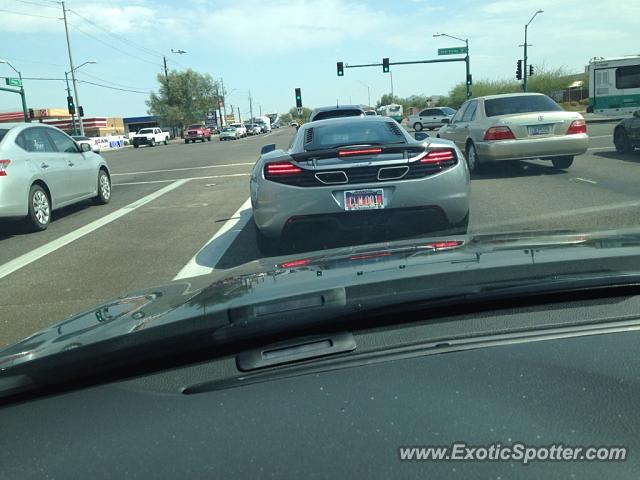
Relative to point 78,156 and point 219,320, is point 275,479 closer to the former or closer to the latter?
point 219,320

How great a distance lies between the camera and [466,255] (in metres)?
2.96

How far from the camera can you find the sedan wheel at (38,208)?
31.5ft

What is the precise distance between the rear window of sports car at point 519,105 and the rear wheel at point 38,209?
885 cm

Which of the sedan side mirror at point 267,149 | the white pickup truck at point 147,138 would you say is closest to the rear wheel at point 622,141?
the sedan side mirror at point 267,149

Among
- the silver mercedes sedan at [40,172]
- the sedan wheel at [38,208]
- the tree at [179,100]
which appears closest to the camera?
the silver mercedes sedan at [40,172]

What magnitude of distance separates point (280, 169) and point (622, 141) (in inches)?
507

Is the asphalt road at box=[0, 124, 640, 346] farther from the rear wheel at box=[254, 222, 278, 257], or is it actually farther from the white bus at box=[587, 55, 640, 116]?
the white bus at box=[587, 55, 640, 116]

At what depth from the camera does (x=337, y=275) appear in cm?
278

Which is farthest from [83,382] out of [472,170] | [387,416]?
[472,170]

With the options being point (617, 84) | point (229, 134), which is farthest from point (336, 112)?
point (229, 134)

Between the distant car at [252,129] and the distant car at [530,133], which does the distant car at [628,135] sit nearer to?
the distant car at [530,133]

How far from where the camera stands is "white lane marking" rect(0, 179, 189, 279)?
24.8ft

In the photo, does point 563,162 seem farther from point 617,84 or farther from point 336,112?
point 617,84

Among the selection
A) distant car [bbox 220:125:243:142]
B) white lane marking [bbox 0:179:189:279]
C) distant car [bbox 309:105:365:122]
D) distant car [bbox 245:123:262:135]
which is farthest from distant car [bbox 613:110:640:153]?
distant car [bbox 245:123:262:135]
